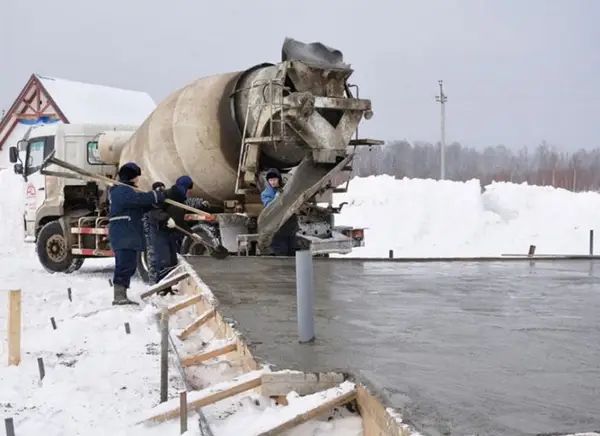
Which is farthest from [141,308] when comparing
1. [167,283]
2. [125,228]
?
[125,228]

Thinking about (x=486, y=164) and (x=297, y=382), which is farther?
(x=486, y=164)

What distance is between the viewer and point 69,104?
3578 centimetres

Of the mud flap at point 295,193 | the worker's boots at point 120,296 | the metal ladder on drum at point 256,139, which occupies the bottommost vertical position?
the worker's boots at point 120,296

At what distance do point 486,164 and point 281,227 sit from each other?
67521 mm

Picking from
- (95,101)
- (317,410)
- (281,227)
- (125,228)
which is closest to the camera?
(317,410)

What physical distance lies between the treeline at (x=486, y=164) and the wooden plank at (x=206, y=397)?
48121 mm

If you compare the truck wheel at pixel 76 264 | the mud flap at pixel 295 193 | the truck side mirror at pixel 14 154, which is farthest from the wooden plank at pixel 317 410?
the truck side mirror at pixel 14 154

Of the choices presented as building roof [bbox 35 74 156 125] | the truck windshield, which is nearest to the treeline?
building roof [bbox 35 74 156 125]

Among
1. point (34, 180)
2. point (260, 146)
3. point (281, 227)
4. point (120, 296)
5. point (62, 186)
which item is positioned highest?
point (260, 146)

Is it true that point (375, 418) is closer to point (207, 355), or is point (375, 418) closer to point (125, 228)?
point (207, 355)

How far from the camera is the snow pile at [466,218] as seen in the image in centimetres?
1955

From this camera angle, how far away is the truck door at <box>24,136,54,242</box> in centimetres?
1452

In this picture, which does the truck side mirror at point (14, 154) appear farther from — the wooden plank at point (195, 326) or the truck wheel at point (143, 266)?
the wooden plank at point (195, 326)

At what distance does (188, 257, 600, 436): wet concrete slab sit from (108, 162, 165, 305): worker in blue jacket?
0.85 metres
